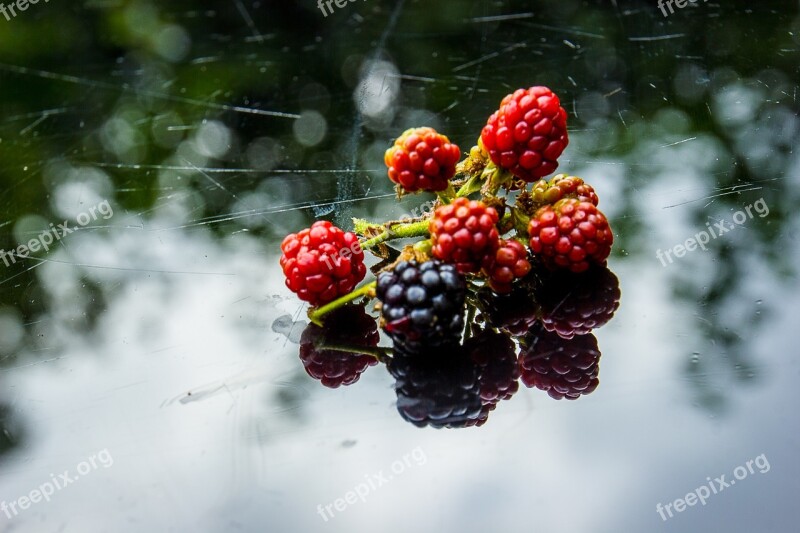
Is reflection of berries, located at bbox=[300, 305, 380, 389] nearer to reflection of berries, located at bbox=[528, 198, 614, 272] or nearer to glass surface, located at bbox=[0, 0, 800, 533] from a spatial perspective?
glass surface, located at bbox=[0, 0, 800, 533]

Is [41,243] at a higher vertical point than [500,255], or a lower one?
lower

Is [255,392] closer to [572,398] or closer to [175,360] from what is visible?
[175,360]

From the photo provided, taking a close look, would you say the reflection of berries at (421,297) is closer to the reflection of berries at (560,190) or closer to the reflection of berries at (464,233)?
the reflection of berries at (464,233)

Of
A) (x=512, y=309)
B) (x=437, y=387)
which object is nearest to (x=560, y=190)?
(x=512, y=309)

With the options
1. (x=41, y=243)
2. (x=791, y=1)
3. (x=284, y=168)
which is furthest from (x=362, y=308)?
(x=791, y=1)

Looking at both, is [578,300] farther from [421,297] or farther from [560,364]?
[421,297]
